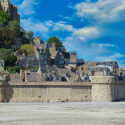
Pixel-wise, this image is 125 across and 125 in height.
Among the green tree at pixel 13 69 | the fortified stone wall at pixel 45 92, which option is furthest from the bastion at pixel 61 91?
the green tree at pixel 13 69

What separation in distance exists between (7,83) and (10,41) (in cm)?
3125

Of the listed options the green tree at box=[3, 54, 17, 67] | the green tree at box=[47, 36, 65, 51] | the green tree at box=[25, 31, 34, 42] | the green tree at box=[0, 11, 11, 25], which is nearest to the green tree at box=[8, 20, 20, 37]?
the green tree at box=[0, 11, 11, 25]

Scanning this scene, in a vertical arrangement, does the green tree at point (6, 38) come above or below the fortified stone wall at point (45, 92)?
above

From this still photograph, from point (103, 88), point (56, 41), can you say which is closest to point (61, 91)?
point (103, 88)

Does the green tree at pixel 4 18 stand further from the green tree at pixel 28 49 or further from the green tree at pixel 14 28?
the green tree at pixel 28 49

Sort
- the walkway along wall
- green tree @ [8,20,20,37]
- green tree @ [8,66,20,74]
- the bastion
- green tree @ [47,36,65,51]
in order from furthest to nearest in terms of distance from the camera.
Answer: green tree @ [47,36,65,51], green tree @ [8,20,20,37], green tree @ [8,66,20,74], the walkway along wall, the bastion

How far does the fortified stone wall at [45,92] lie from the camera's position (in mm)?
49500

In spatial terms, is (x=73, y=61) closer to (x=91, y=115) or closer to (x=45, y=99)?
(x=45, y=99)

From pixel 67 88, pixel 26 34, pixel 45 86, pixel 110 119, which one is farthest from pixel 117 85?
pixel 26 34

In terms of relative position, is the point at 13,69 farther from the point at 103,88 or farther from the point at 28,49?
the point at 103,88

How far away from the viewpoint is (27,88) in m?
50.2

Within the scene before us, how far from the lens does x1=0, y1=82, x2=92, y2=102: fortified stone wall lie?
49500 mm

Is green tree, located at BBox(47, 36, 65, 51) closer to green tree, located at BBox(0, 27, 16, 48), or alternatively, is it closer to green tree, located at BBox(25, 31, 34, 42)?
green tree, located at BBox(25, 31, 34, 42)

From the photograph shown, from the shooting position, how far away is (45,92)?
5103 cm
